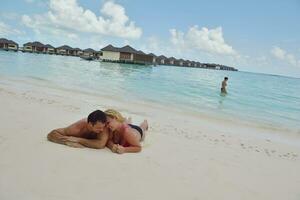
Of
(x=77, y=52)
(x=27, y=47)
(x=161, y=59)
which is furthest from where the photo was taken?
(x=77, y=52)

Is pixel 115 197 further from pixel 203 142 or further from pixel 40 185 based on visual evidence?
pixel 203 142

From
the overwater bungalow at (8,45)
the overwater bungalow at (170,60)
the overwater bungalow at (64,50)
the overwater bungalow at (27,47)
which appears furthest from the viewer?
the overwater bungalow at (170,60)

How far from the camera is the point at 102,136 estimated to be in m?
4.63

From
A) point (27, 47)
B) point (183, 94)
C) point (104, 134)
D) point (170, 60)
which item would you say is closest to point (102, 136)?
point (104, 134)

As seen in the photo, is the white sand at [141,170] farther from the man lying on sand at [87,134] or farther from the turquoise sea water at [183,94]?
the turquoise sea water at [183,94]

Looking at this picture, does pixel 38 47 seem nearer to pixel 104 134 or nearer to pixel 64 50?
pixel 64 50

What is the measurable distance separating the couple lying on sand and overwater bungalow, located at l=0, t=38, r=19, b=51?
300 ft

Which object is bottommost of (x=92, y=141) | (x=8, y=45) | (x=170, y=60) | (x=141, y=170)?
(x=141, y=170)

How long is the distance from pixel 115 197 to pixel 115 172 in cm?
67

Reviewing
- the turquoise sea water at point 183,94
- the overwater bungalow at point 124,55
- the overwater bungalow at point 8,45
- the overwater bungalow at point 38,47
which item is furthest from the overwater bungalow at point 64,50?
the turquoise sea water at point 183,94

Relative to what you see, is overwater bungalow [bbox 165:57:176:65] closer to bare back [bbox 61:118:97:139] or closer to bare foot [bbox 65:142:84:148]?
bare back [bbox 61:118:97:139]

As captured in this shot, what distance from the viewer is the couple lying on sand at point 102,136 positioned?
4533 millimetres

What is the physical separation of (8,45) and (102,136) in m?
95.5

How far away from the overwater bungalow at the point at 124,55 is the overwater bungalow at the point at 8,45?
1380 inches
